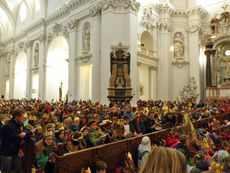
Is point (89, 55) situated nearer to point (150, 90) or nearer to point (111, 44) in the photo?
point (111, 44)

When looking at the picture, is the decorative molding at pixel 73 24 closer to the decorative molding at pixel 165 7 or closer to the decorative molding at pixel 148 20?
the decorative molding at pixel 148 20

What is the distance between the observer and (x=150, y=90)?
2297 cm

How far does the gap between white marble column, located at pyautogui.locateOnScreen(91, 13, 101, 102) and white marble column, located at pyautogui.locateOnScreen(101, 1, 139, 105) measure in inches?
27.5

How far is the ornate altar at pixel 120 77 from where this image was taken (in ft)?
54.6

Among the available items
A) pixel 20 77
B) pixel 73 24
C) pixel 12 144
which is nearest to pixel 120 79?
pixel 73 24

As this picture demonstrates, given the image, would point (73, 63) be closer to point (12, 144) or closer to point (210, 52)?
point (210, 52)

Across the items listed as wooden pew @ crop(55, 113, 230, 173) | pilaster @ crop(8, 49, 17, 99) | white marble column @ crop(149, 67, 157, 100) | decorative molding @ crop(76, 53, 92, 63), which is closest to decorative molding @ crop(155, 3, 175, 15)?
white marble column @ crop(149, 67, 157, 100)

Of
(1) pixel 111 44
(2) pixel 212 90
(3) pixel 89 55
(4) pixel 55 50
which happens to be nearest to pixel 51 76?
(4) pixel 55 50

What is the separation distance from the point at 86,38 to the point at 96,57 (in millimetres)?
3096

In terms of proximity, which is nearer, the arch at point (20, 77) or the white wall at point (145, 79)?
the white wall at point (145, 79)

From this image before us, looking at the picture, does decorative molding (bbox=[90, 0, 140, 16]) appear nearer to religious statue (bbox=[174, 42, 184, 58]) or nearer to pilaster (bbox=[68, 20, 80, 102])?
pilaster (bbox=[68, 20, 80, 102])

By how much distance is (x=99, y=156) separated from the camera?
13.7ft

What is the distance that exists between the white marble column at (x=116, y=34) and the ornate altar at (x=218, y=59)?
7910mm

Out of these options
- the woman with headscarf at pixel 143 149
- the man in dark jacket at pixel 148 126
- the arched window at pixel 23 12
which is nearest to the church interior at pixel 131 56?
the man in dark jacket at pixel 148 126
